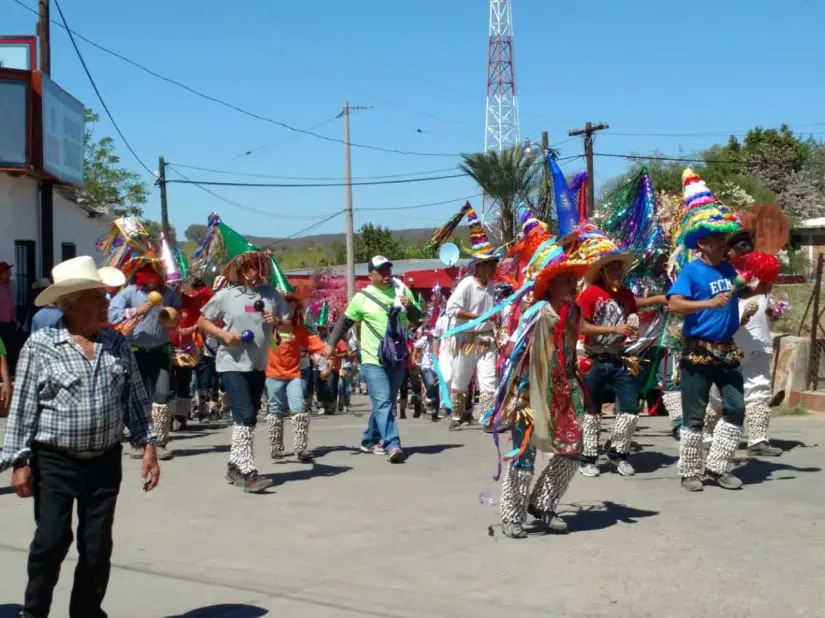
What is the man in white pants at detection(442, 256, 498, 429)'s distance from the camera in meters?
12.3

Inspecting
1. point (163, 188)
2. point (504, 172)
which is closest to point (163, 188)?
point (163, 188)

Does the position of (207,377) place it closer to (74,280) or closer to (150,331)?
(150,331)

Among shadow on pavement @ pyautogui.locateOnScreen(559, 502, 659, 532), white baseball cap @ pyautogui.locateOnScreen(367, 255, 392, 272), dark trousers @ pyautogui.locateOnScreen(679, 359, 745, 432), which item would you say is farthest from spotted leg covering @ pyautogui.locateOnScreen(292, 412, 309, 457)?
dark trousers @ pyautogui.locateOnScreen(679, 359, 745, 432)

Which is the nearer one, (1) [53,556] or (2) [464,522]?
(1) [53,556]

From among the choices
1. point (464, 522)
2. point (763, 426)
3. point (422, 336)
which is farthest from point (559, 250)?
point (422, 336)

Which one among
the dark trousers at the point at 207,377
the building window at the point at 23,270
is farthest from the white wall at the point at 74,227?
the dark trousers at the point at 207,377

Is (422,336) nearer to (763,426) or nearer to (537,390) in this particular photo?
(763,426)

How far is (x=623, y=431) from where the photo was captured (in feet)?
30.1

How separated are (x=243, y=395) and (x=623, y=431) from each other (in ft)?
10.4

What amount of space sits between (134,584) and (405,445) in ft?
19.9

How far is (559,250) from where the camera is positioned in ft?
23.3

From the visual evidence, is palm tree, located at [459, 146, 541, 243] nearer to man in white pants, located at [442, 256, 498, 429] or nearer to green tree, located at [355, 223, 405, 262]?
man in white pants, located at [442, 256, 498, 429]

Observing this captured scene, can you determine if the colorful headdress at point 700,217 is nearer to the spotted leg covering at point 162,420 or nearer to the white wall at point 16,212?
the spotted leg covering at point 162,420

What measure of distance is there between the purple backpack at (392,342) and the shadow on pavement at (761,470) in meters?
3.35
